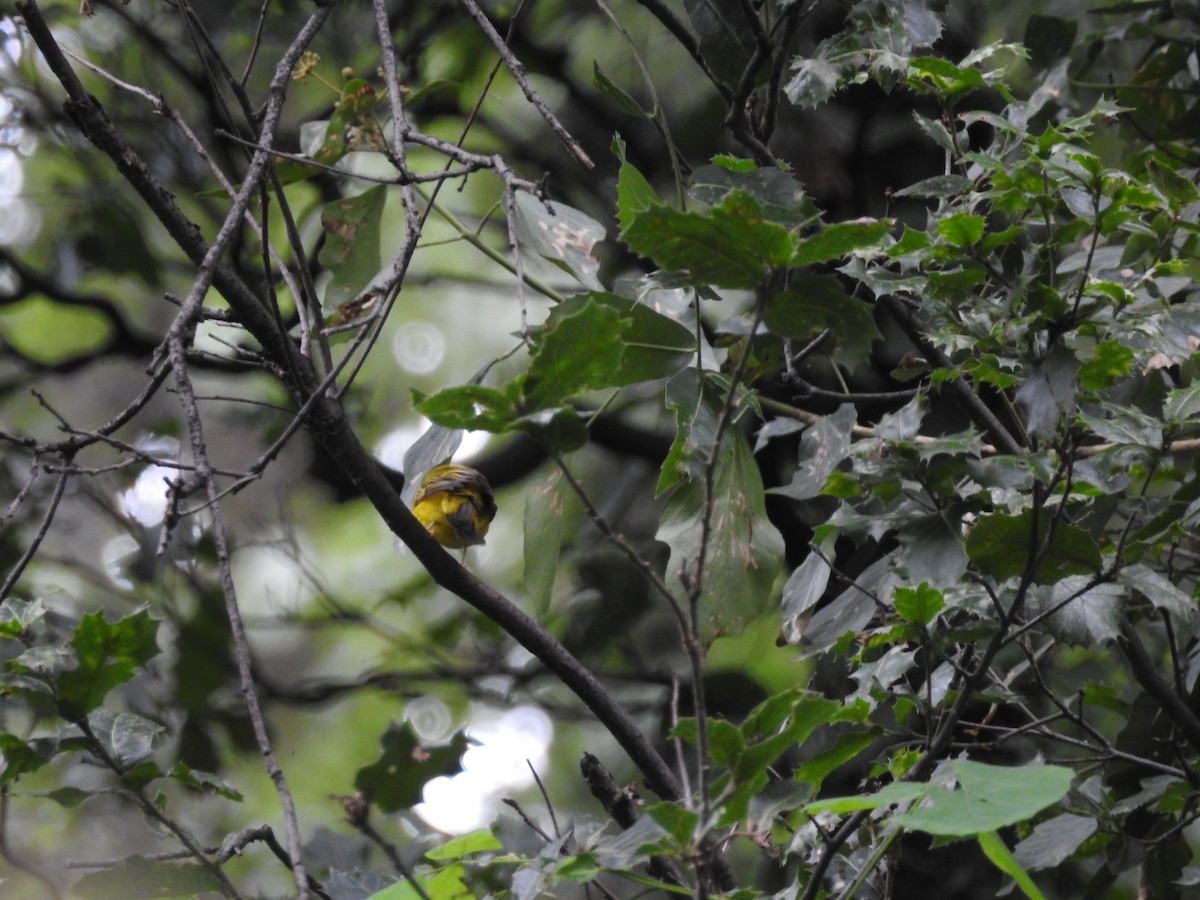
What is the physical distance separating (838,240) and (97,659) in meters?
0.84

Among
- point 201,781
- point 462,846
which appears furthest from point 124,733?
point 462,846

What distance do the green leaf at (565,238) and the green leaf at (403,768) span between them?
505 mm

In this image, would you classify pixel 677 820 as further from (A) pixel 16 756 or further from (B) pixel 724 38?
(B) pixel 724 38

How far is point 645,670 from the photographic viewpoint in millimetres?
2816

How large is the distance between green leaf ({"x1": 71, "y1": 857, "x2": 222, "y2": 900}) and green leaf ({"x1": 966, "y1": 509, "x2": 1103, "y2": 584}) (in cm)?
80

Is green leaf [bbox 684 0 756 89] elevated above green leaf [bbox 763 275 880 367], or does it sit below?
above

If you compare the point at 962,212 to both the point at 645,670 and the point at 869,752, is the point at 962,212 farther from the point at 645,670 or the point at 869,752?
the point at 645,670

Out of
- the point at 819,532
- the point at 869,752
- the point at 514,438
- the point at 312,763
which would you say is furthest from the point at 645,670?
the point at 819,532

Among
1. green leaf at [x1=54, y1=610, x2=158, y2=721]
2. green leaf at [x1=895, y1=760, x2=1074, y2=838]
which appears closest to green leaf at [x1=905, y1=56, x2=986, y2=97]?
green leaf at [x1=895, y1=760, x2=1074, y2=838]

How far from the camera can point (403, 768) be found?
110 centimetres

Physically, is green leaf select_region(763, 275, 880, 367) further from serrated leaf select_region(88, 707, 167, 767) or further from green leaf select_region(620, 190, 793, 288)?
serrated leaf select_region(88, 707, 167, 767)

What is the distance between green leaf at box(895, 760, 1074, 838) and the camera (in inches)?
24.9

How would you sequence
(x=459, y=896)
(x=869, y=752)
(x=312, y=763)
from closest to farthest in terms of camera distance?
1. (x=459, y=896)
2. (x=869, y=752)
3. (x=312, y=763)

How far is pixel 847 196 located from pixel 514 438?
1.07 meters
